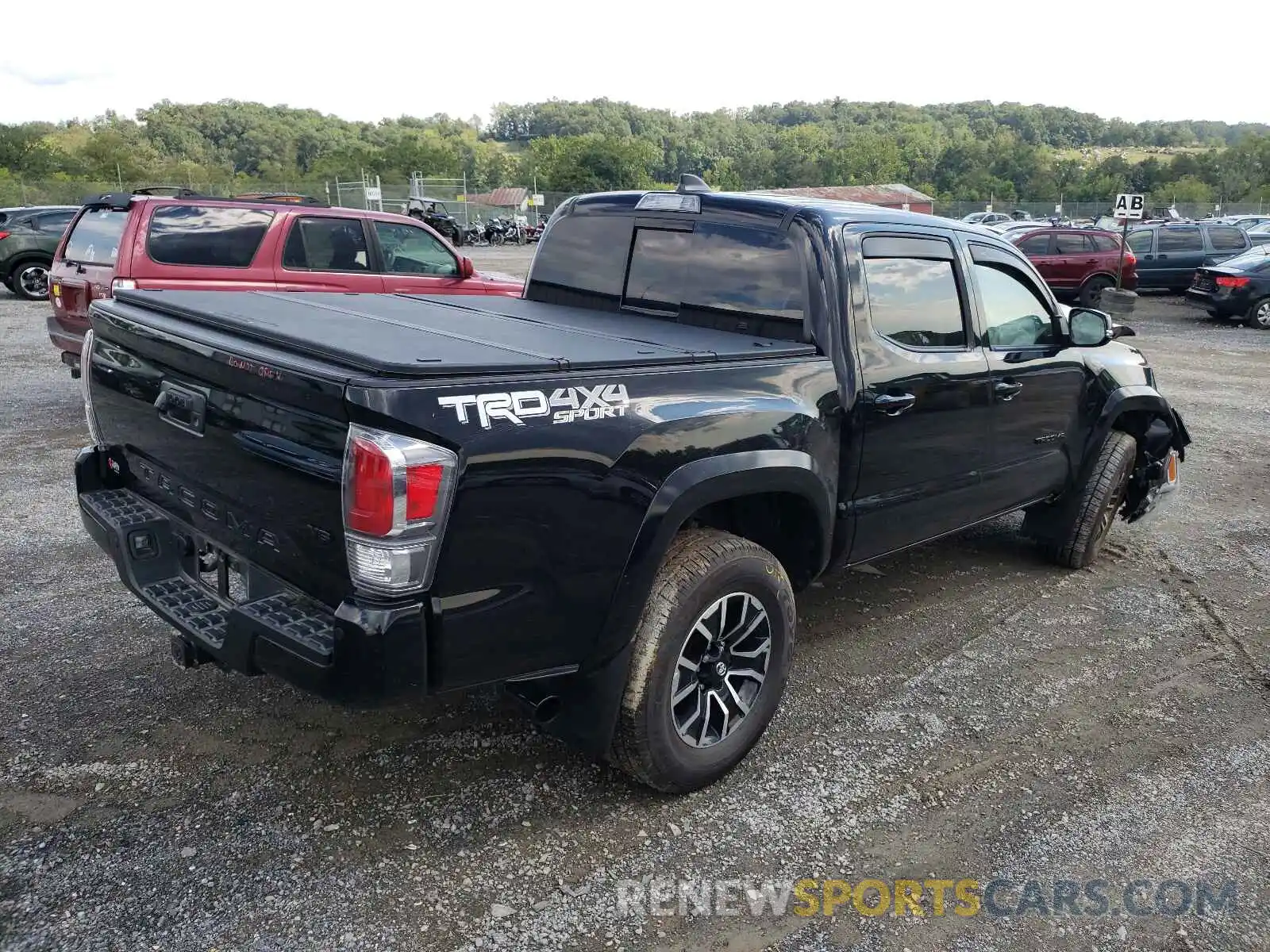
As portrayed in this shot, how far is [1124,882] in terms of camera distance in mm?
2764

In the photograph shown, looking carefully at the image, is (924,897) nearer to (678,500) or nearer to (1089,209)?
(678,500)

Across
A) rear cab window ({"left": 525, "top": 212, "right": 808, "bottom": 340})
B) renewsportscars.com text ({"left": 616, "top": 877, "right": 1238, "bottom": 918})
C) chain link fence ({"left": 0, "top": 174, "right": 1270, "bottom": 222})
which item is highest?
chain link fence ({"left": 0, "top": 174, "right": 1270, "bottom": 222})

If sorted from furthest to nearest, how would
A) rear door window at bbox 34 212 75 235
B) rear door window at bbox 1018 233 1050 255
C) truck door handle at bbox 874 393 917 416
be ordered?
rear door window at bbox 1018 233 1050 255 < rear door window at bbox 34 212 75 235 < truck door handle at bbox 874 393 917 416

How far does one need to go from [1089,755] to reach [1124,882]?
724mm

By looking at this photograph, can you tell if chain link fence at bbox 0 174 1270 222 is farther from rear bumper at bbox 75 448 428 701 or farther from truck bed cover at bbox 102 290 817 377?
rear bumper at bbox 75 448 428 701

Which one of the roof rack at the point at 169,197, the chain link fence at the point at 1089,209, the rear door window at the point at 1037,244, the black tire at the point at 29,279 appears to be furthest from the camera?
the chain link fence at the point at 1089,209

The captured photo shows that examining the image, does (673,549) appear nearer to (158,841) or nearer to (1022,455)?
(158,841)

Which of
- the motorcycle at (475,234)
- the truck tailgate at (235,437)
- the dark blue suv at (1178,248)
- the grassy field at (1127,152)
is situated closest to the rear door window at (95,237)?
the truck tailgate at (235,437)

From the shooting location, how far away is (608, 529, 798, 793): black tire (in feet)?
9.25

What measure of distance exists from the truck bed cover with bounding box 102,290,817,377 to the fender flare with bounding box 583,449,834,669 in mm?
340

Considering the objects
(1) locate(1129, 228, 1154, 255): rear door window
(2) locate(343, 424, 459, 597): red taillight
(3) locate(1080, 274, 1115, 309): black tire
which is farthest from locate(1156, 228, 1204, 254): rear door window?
(2) locate(343, 424, 459, 597): red taillight

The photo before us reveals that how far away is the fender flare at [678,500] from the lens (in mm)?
2689

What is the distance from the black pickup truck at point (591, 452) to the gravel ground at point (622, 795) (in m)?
0.39

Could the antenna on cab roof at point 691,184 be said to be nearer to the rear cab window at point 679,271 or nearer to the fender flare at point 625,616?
the rear cab window at point 679,271
